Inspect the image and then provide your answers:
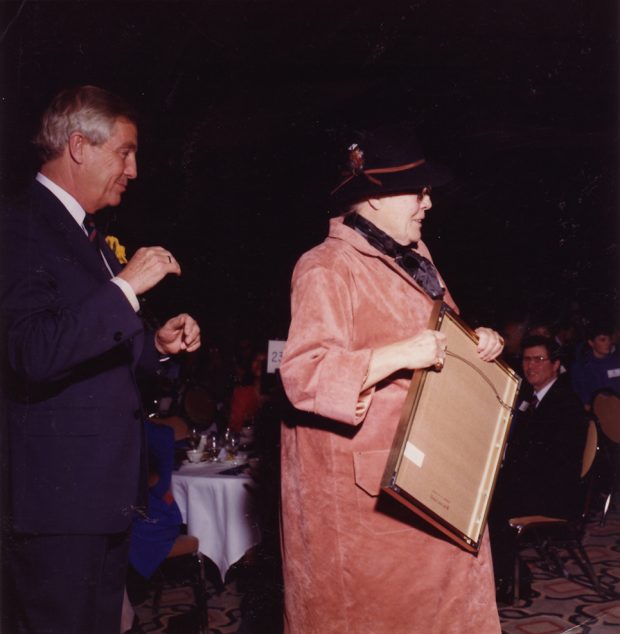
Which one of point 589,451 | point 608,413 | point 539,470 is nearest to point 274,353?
point 539,470

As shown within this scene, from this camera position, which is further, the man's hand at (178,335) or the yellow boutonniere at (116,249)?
the yellow boutonniere at (116,249)

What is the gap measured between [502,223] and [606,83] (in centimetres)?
453

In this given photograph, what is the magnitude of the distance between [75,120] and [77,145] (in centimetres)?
8

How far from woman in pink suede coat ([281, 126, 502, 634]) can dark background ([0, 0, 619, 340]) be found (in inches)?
17.4

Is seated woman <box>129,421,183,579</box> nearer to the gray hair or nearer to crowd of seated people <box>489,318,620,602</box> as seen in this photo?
the gray hair

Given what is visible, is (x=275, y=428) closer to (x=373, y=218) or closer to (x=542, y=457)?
(x=542, y=457)

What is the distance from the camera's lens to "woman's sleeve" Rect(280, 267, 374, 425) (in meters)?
1.53

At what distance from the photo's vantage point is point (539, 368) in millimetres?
4895

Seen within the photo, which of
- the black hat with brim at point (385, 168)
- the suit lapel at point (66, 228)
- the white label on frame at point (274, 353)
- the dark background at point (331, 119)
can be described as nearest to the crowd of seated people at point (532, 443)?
the white label on frame at point (274, 353)

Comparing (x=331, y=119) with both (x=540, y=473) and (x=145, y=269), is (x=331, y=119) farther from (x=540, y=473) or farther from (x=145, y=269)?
(x=540, y=473)

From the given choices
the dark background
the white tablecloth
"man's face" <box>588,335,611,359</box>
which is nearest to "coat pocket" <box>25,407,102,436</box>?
the dark background

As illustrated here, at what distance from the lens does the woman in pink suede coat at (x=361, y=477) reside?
5.35 ft

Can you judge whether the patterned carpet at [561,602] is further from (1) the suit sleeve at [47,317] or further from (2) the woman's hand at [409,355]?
(1) the suit sleeve at [47,317]

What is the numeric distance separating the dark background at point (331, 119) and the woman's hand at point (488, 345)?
712 millimetres
